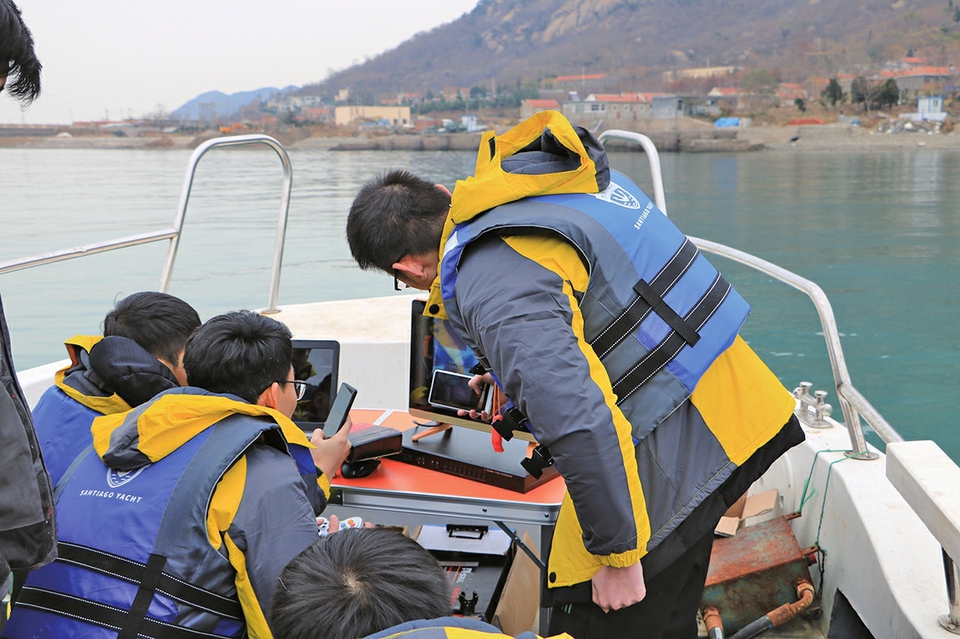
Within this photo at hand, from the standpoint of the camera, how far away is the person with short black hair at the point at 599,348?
109cm

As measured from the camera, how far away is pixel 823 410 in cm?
255

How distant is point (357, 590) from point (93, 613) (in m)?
0.53

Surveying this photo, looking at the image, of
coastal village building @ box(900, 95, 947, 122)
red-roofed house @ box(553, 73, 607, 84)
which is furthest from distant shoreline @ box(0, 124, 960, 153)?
red-roofed house @ box(553, 73, 607, 84)

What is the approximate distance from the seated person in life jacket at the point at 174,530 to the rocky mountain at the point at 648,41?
81.9 metres

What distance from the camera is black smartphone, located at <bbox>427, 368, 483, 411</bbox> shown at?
6.76 feet

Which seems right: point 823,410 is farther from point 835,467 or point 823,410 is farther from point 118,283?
point 118,283

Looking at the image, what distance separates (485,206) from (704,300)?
1.26 feet

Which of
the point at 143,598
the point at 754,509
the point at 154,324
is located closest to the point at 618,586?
the point at 143,598

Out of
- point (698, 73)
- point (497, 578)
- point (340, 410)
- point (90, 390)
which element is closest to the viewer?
point (90, 390)

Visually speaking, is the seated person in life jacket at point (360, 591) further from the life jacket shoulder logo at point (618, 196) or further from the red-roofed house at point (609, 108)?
the red-roofed house at point (609, 108)

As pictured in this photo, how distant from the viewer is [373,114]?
65312 millimetres

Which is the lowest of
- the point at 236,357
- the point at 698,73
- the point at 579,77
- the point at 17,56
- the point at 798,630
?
the point at 798,630

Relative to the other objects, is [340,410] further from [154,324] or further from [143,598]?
[143,598]

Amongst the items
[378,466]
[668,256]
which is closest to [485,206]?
[668,256]
